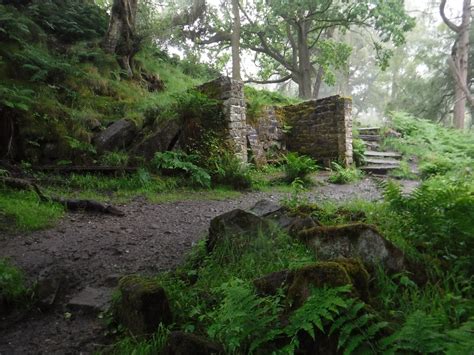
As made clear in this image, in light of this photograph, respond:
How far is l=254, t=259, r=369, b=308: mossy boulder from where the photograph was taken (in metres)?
2.15

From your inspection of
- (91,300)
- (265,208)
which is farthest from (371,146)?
(91,300)

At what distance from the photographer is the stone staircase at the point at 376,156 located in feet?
34.8

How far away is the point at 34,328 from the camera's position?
9.08ft

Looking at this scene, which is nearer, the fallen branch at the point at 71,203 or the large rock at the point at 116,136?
the fallen branch at the point at 71,203

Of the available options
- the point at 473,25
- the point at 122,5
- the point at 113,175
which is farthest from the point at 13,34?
the point at 473,25

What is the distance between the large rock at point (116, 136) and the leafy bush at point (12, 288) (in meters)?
5.28

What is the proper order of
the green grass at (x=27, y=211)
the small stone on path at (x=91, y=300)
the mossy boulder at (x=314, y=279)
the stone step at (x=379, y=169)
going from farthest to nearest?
1. the stone step at (x=379, y=169)
2. the green grass at (x=27, y=211)
3. the small stone on path at (x=91, y=300)
4. the mossy boulder at (x=314, y=279)

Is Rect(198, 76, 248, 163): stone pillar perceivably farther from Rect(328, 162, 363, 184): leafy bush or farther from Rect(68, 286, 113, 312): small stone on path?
Rect(68, 286, 113, 312): small stone on path

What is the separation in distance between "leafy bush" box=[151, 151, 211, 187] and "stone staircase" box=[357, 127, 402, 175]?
574 cm

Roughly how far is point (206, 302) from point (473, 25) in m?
22.6

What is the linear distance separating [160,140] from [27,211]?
4090mm

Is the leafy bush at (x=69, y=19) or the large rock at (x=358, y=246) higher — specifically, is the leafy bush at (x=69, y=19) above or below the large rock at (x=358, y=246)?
above

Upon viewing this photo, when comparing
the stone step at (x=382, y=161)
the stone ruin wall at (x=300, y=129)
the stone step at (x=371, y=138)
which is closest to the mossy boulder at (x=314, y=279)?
the stone ruin wall at (x=300, y=129)

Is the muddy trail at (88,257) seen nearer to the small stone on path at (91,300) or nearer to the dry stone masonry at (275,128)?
the small stone on path at (91,300)
